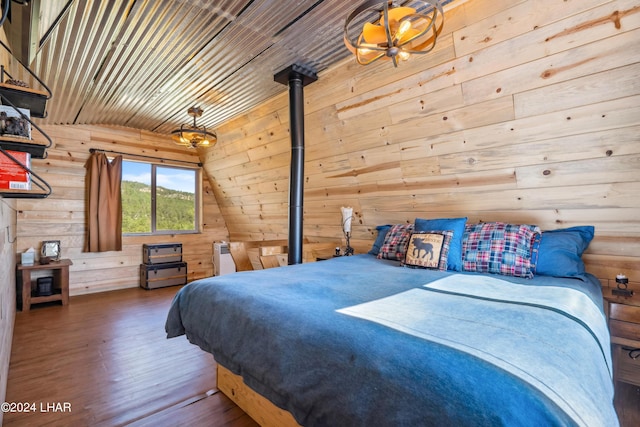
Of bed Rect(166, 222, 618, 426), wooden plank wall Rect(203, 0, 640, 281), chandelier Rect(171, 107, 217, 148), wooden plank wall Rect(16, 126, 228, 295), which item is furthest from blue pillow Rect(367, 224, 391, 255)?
wooden plank wall Rect(16, 126, 228, 295)

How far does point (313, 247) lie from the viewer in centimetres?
358

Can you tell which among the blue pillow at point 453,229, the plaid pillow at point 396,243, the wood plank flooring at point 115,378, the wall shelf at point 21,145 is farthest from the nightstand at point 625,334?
the wall shelf at point 21,145

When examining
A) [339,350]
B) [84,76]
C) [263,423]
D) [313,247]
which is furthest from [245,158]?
[339,350]

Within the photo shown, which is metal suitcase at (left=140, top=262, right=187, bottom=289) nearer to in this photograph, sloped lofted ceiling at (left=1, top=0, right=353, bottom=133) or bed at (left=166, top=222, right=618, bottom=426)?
sloped lofted ceiling at (left=1, top=0, right=353, bottom=133)

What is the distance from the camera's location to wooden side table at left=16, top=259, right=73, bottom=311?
354 centimetres

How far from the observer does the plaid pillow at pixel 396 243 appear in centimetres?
259

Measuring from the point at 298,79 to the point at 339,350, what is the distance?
2.40 meters

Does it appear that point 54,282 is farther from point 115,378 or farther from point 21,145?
point 21,145

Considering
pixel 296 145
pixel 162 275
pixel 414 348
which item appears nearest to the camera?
pixel 414 348

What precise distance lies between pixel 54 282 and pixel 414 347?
5033 millimetres

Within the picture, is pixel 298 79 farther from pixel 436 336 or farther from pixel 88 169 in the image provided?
pixel 88 169

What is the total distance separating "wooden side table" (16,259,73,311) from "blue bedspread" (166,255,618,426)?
3.14m

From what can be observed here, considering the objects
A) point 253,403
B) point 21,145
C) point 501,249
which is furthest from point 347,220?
point 21,145

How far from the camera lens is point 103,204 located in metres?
4.36
